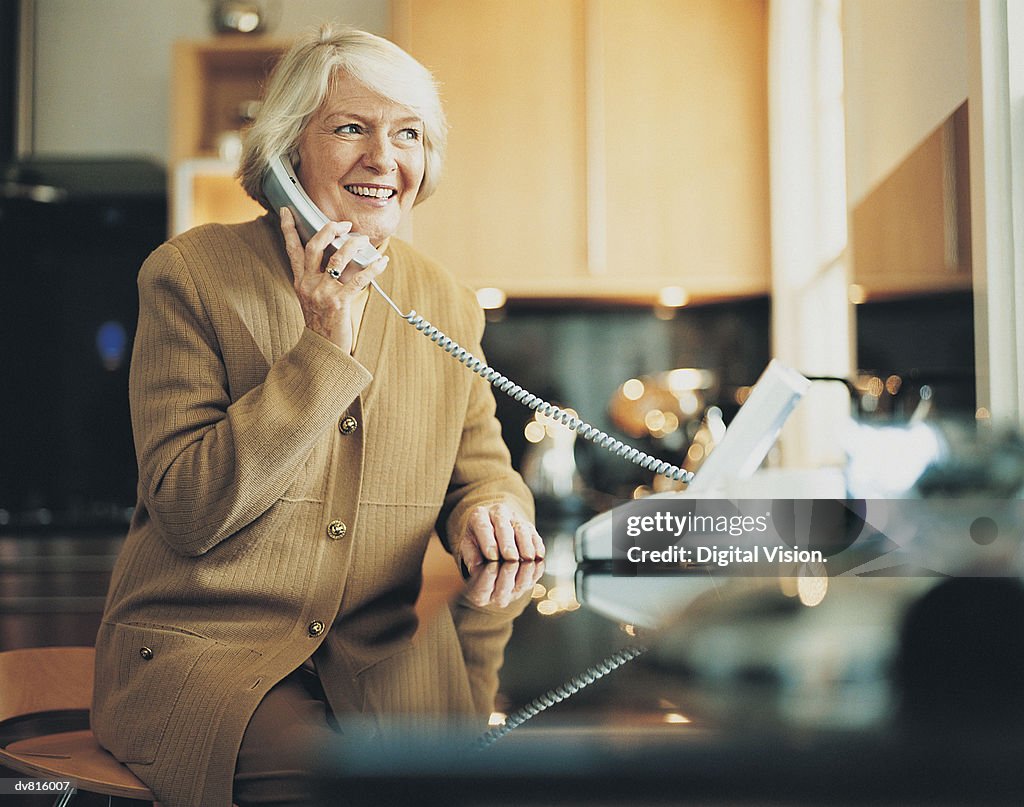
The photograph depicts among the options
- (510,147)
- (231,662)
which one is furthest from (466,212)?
(231,662)

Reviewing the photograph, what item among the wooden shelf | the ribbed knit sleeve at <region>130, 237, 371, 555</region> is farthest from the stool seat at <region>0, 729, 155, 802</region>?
the wooden shelf

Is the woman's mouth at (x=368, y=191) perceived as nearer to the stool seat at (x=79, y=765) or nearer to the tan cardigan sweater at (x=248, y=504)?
the tan cardigan sweater at (x=248, y=504)

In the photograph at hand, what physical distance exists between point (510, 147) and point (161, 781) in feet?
8.24

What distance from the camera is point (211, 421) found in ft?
3.12

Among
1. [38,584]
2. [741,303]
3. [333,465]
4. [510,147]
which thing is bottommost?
[38,584]

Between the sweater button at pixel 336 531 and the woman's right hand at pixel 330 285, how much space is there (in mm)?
172

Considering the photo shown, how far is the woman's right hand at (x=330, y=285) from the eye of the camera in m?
0.94

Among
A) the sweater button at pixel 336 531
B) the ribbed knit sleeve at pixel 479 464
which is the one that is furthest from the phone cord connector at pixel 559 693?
the ribbed knit sleeve at pixel 479 464

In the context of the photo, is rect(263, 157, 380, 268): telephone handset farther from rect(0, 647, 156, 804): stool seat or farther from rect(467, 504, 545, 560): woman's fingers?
rect(0, 647, 156, 804): stool seat

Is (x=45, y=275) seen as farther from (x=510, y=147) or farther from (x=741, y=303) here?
(x=741, y=303)

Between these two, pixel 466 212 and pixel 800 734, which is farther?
pixel 466 212

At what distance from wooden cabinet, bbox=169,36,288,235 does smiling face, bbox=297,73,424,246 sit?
1.96 m

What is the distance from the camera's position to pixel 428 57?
3.02m

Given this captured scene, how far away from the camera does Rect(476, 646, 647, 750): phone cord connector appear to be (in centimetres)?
43
